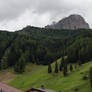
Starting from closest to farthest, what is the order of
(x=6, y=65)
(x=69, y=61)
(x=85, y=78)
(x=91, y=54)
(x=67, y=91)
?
1. (x=67, y=91)
2. (x=85, y=78)
3. (x=91, y=54)
4. (x=69, y=61)
5. (x=6, y=65)

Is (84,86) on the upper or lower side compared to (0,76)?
upper

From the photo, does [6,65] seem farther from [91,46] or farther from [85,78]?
[85,78]

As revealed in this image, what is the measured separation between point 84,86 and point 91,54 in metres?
76.9

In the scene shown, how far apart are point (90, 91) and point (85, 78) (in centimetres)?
1847

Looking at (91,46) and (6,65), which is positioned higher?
(91,46)

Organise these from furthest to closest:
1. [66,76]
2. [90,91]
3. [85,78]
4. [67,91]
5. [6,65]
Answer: [6,65] → [66,76] → [85,78] → [67,91] → [90,91]

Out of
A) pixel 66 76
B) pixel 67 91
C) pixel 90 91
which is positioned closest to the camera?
pixel 90 91

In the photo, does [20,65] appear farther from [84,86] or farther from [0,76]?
[84,86]

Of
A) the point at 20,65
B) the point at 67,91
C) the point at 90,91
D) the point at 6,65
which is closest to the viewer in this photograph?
the point at 90,91

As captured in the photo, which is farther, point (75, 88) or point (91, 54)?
point (91, 54)

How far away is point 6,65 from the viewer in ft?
654

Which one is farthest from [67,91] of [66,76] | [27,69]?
[27,69]

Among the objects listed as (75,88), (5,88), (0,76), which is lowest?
(0,76)

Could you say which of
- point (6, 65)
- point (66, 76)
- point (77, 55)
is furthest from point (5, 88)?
point (6, 65)
